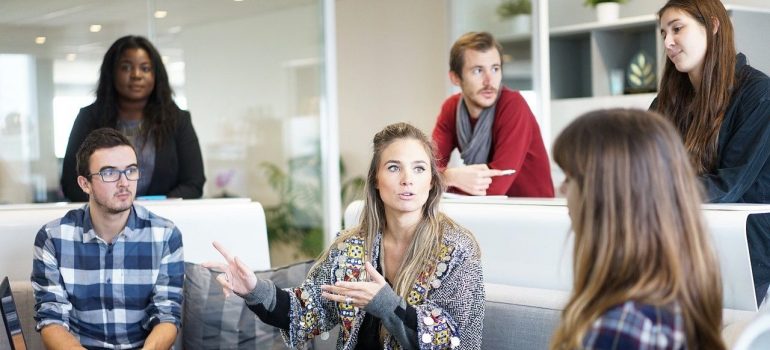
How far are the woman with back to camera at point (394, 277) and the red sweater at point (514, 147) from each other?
2.11 ft

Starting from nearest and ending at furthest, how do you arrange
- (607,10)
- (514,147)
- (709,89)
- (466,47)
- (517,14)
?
(709,89) → (514,147) → (466,47) → (607,10) → (517,14)

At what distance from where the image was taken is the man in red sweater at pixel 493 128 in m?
3.19

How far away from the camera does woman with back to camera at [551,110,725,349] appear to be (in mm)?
1274

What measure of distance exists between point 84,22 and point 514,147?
2.37 metres

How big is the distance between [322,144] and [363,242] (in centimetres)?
290

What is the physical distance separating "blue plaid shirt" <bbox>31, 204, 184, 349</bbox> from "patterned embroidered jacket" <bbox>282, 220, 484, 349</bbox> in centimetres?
53

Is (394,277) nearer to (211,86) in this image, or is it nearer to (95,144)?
(95,144)

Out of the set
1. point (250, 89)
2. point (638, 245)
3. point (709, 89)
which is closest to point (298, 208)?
point (250, 89)

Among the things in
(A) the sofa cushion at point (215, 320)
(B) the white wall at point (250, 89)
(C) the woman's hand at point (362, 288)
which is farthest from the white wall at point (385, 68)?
(C) the woman's hand at point (362, 288)

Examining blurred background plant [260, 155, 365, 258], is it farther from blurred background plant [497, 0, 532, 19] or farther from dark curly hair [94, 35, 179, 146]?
blurred background plant [497, 0, 532, 19]

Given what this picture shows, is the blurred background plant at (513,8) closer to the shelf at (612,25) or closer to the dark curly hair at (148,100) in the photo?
the shelf at (612,25)

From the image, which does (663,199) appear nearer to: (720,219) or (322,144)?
(720,219)

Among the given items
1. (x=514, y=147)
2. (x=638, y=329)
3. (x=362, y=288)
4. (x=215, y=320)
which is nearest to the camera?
(x=638, y=329)

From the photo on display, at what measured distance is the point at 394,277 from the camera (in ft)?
7.86
